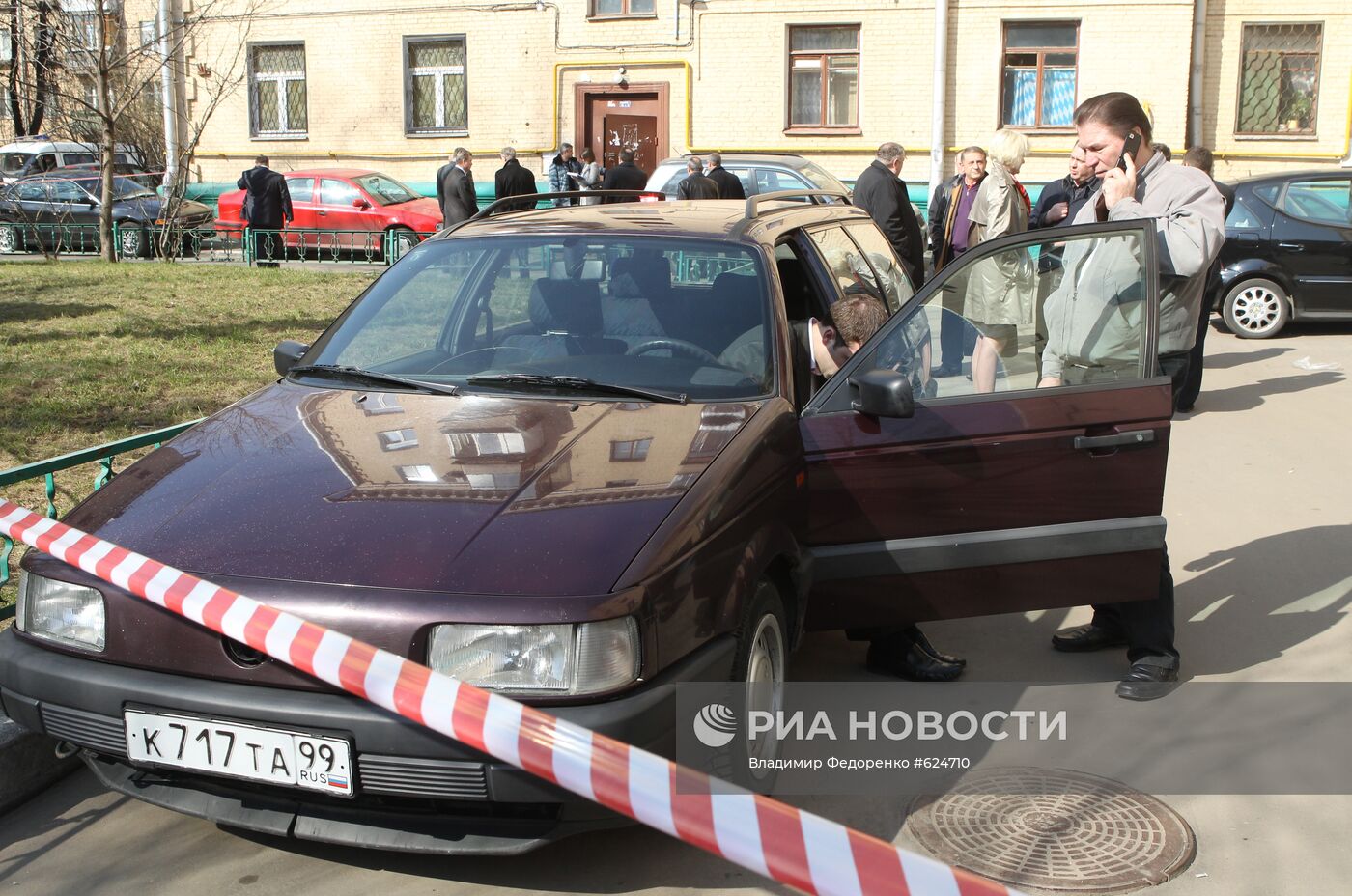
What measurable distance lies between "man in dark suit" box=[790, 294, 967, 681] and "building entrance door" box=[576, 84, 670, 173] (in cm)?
2026

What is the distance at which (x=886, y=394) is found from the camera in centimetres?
410

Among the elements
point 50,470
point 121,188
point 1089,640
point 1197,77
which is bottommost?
point 1089,640

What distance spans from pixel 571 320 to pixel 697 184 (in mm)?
10682

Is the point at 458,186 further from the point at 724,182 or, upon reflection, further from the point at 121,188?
the point at 121,188

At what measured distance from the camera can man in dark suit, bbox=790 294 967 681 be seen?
4.79m

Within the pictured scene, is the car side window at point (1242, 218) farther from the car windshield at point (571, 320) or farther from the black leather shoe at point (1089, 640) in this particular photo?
the car windshield at point (571, 320)

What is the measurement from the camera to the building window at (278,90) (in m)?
26.5

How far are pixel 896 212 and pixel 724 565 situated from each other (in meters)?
8.24

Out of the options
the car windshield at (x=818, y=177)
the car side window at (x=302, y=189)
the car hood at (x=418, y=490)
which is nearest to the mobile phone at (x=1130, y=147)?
the car hood at (x=418, y=490)

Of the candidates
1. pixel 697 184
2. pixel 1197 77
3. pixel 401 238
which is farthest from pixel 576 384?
pixel 1197 77

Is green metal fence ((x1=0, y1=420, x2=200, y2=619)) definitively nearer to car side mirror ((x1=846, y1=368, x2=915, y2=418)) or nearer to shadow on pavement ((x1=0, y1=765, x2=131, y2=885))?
shadow on pavement ((x1=0, y1=765, x2=131, y2=885))

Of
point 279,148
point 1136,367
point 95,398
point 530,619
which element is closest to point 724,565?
point 530,619

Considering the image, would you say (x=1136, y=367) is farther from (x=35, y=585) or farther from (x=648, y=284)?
(x=35, y=585)

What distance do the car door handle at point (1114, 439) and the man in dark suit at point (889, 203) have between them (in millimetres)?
6694
